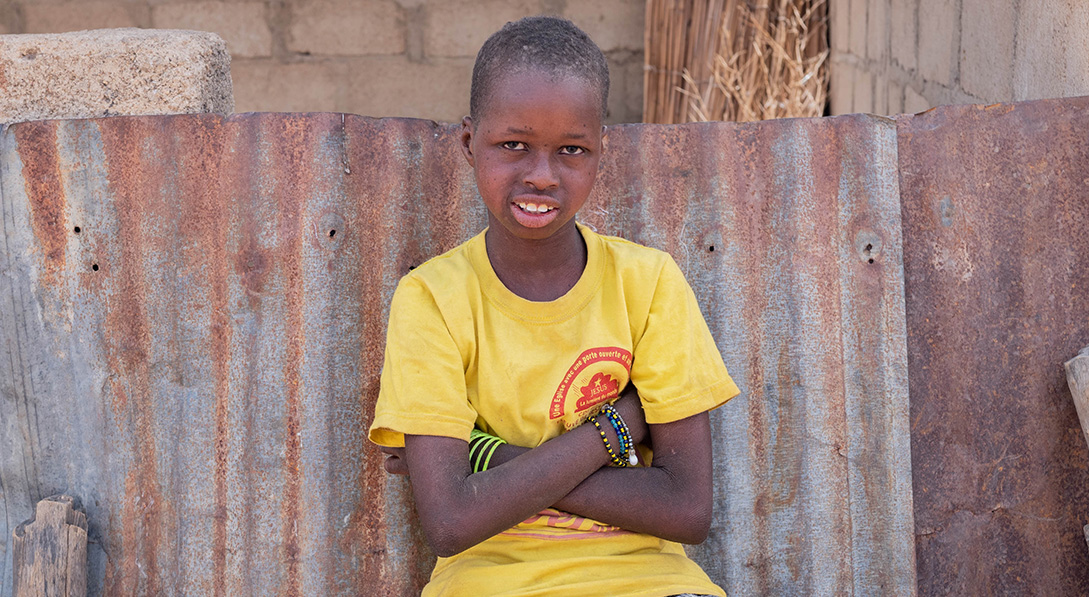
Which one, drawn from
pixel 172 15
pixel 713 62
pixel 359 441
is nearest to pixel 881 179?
pixel 359 441

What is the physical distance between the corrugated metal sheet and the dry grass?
2994mm

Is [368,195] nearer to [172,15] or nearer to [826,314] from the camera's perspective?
[826,314]

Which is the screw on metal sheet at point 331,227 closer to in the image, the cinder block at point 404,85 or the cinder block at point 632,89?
the cinder block at point 404,85

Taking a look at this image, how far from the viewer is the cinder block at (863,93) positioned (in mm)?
4422

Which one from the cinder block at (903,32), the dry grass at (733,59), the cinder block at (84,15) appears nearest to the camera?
the cinder block at (903,32)

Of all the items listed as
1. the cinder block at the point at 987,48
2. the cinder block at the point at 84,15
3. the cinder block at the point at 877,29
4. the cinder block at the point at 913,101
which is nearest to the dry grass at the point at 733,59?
the cinder block at the point at 877,29

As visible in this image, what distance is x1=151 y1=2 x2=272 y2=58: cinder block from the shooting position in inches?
213

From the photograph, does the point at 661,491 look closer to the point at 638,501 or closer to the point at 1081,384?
the point at 638,501

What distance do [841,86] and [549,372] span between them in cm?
391

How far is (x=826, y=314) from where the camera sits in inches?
87.4

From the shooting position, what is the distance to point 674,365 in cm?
177

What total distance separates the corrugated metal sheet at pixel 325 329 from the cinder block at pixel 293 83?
139 inches

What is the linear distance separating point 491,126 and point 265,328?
0.81 metres

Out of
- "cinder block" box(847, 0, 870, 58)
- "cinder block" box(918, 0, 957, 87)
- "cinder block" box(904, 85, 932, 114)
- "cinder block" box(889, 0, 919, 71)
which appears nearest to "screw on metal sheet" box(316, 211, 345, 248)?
"cinder block" box(918, 0, 957, 87)
